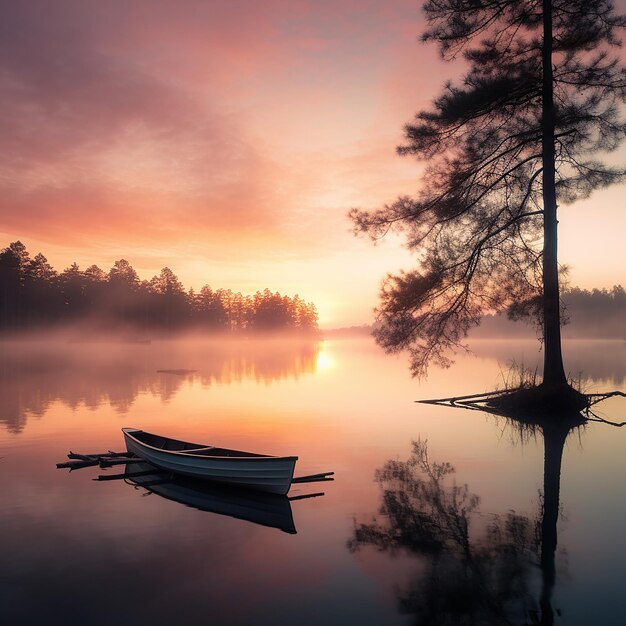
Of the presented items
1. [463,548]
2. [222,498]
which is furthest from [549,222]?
[222,498]

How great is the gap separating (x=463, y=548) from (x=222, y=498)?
19.9 ft

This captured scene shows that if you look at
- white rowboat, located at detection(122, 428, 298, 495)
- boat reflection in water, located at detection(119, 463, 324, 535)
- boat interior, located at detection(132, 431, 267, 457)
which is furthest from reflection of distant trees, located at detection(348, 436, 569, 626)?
boat interior, located at detection(132, 431, 267, 457)

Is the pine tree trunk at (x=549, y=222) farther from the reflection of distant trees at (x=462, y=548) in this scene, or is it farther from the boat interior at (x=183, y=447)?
the boat interior at (x=183, y=447)

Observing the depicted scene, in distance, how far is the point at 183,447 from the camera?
51.7 ft

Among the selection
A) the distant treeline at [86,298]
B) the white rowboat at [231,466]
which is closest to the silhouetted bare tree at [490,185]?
the white rowboat at [231,466]

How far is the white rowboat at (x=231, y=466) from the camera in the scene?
12.4 meters

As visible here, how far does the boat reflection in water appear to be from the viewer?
1139 centimetres

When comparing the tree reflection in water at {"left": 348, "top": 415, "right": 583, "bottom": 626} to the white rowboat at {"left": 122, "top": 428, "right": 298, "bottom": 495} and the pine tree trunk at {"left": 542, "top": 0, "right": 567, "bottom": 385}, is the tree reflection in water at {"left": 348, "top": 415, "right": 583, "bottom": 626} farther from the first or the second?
the pine tree trunk at {"left": 542, "top": 0, "right": 567, "bottom": 385}

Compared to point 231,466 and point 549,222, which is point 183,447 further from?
point 549,222

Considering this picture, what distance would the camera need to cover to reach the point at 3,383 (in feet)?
127

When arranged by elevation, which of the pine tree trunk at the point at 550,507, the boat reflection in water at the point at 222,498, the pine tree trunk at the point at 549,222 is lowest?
the boat reflection in water at the point at 222,498

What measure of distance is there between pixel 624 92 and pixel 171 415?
24.8m

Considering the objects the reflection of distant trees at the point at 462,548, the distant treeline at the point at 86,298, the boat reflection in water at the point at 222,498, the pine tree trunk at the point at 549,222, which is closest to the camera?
the reflection of distant trees at the point at 462,548

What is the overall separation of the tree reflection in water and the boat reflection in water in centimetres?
197
